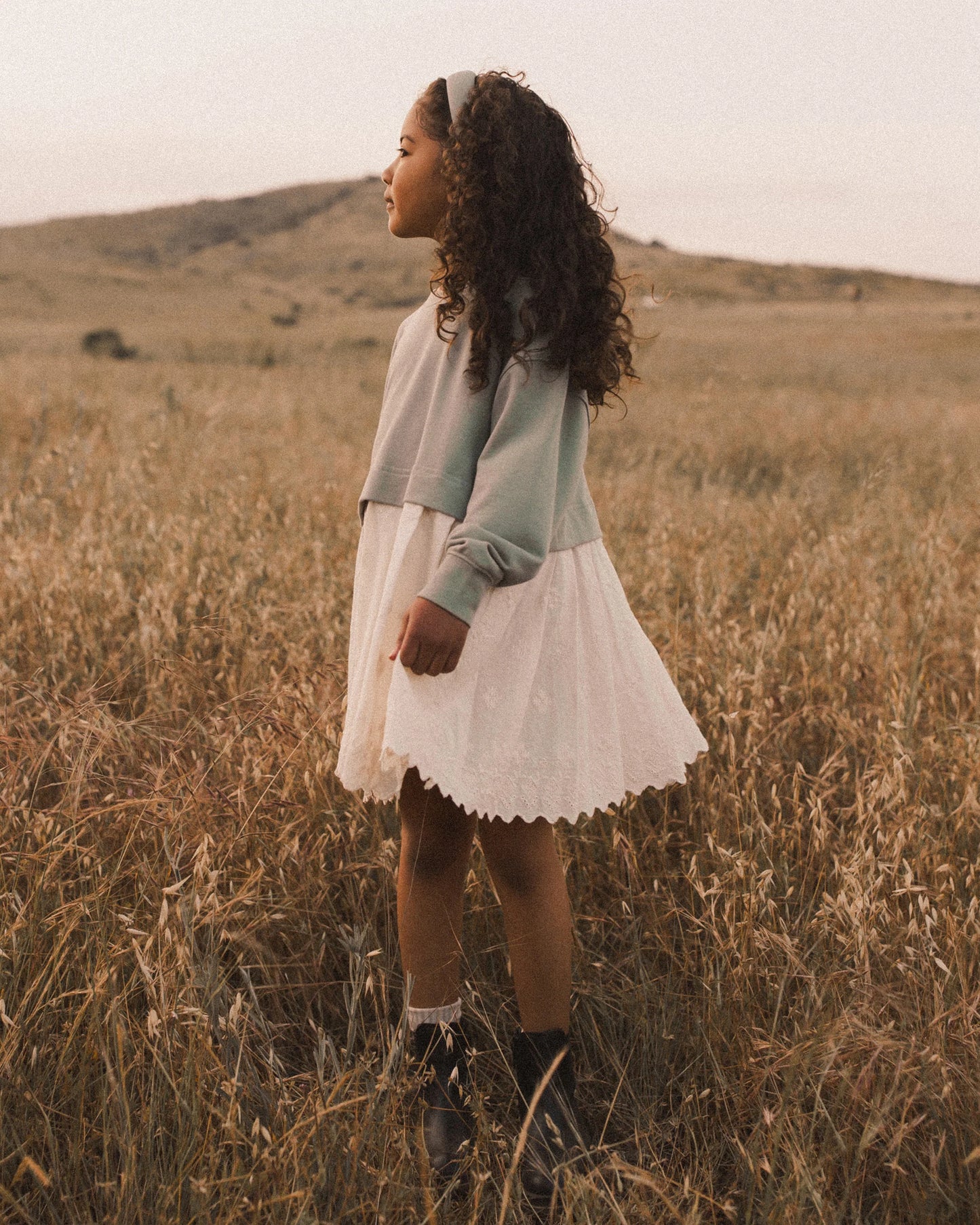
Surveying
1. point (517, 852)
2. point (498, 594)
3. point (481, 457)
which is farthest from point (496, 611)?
point (517, 852)

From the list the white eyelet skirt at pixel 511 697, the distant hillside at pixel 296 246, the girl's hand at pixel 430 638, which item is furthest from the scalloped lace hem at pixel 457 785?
the distant hillside at pixel 296 246

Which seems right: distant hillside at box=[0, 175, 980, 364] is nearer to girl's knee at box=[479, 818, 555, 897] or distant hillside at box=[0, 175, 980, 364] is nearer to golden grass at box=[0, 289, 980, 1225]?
girl's knee at box=[479, 818, 555, 897]

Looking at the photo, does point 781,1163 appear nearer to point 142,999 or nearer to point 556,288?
point 142,999

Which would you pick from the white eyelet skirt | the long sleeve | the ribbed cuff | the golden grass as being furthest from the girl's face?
the golden grass

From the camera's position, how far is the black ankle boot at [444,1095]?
1540 millimetres

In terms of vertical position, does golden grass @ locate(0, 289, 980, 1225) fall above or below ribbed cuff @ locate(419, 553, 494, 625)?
below

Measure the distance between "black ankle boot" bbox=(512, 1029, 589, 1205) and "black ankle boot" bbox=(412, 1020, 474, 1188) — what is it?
0.10 meters

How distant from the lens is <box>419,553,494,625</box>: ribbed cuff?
4.68 feet

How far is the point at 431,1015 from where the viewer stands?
5.60 ft

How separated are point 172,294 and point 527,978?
3768cm

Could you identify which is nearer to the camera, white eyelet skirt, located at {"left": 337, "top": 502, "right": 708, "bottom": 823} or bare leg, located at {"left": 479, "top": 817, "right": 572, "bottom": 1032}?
white eyelet skirt, located at {"left": 337, "top": 502, "right": 708, "bottom": 823}

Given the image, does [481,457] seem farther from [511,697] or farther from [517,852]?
[517,852]

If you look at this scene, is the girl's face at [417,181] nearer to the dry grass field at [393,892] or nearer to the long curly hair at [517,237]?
the long curly hair at [517,237]

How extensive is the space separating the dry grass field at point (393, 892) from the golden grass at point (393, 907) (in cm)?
1
